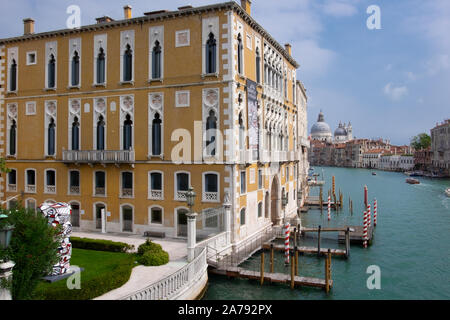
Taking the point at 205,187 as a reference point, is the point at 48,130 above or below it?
above

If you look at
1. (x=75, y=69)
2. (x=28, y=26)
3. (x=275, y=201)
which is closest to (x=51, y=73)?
(x=75, y=69)

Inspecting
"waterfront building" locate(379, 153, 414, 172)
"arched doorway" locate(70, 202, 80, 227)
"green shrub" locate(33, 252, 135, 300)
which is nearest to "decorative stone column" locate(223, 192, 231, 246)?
"green shrub" locate(33, 252, 135, 300)

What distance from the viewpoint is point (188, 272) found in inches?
572

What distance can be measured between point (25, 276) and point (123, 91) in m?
14.3

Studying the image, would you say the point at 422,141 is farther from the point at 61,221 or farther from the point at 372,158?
the point at 61,221

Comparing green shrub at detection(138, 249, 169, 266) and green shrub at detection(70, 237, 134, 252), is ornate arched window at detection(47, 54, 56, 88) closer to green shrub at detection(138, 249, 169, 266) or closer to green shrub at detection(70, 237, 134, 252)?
green shrub at detection(70, 237, 134, 252)

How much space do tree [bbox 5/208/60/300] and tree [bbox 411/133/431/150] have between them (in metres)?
139

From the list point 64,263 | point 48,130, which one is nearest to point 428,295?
point 64,263

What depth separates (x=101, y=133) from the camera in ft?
76.8

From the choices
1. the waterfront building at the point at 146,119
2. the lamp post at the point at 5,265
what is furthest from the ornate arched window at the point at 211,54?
the lamp post at the point at 5,265

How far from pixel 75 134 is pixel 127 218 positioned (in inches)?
242

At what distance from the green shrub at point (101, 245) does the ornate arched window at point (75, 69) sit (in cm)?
992

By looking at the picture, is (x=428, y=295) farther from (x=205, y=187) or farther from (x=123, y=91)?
(x=123, y=91)

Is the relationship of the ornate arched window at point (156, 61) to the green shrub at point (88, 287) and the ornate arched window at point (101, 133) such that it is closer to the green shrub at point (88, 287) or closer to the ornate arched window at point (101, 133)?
the ornate arched window at point (101, 133)
